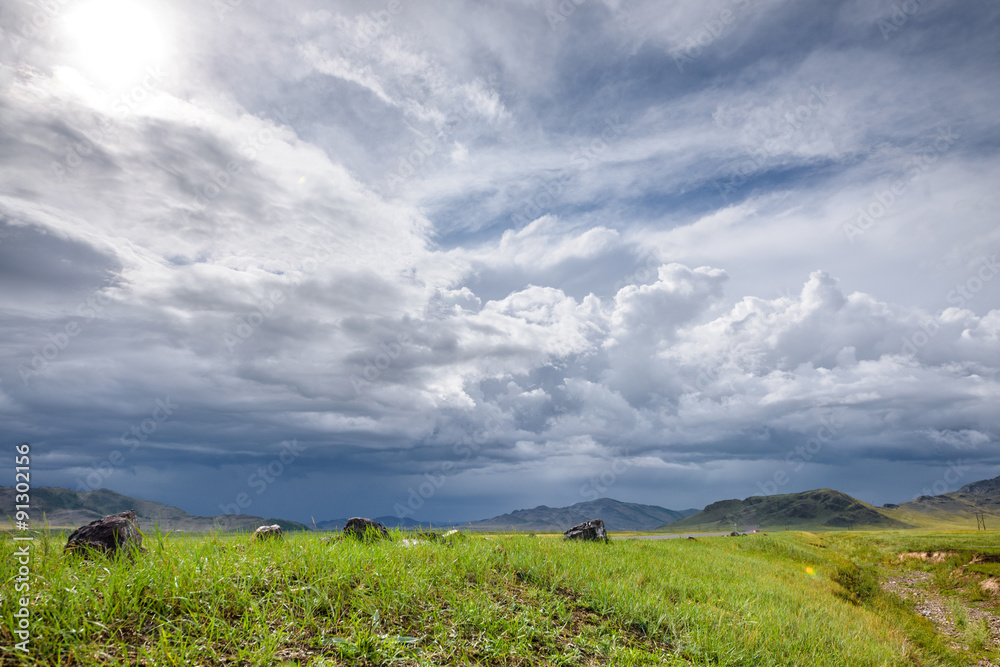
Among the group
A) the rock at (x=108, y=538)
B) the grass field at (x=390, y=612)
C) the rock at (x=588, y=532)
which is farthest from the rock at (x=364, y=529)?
the rock at (x=588, y=532)

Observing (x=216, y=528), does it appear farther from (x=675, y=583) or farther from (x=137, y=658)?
(x=675, y=583)

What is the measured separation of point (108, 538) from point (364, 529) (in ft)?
21.9

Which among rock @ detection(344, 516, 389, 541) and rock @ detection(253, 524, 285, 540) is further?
rock @ detection(344, 516, 389, 541)

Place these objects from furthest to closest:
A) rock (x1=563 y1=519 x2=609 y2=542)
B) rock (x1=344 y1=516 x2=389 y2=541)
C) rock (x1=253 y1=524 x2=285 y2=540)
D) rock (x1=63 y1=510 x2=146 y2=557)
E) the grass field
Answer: rock (x1=563 y1=519 x2=609 y2=542), rock (x1=344 y1=516 x2=389 y2=541), rock (x1=253 y1=524 x2=285 y2=540), rock (x1=63 y1=510 x2=146 y2=557), the grass field

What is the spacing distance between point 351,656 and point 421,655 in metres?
1.02

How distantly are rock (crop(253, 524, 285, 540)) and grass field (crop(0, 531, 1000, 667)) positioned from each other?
0.77 metres

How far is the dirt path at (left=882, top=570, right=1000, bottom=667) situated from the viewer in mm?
22812

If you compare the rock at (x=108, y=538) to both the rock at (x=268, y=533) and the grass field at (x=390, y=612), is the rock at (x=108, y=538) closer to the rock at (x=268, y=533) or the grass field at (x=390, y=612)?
the grass field at (x=390, y=612)

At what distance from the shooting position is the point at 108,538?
905cm

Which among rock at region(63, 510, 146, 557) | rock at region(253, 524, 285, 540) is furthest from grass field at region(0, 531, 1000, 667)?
rock at region(253, 524, 285, 540)

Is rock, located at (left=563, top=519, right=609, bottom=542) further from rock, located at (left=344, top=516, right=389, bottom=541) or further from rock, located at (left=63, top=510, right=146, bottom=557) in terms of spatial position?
rock, located at (left=63, top=510, right=146, bottom=557)

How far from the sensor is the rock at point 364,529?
14383 millimetres

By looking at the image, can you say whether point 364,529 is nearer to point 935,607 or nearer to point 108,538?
point 108,538

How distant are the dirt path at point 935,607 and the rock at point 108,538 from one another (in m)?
28.5
